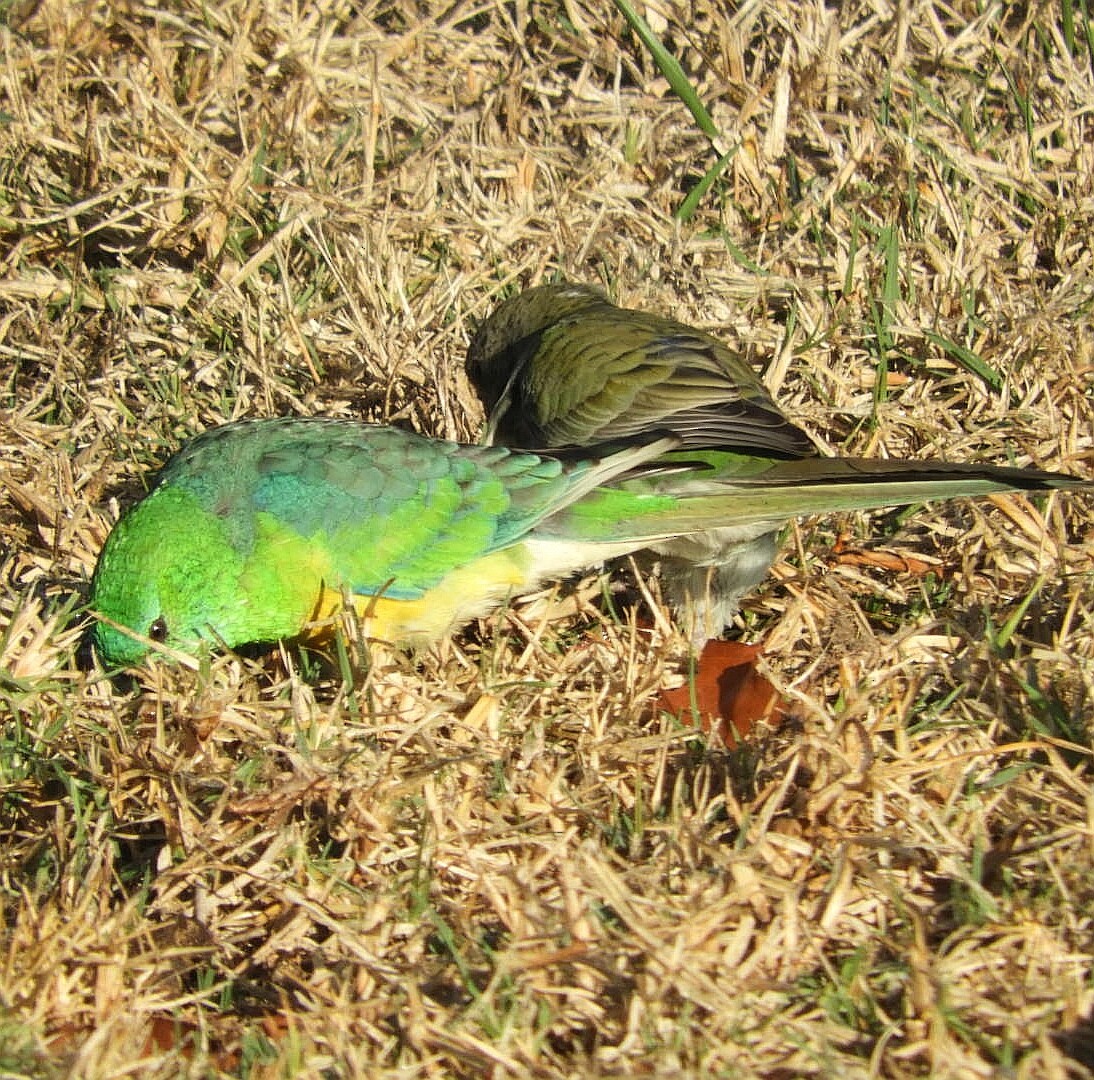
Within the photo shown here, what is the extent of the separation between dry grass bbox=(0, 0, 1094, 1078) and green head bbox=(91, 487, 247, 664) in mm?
124

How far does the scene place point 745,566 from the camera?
12.2ft

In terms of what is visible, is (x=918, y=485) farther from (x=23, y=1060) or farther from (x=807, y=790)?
(x=23, y=1060)

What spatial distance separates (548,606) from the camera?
376 cm

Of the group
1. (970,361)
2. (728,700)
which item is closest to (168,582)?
(728,700)

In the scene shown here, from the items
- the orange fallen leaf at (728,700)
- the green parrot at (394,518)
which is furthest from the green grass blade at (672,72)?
the orange fallen leaf at (728,700)

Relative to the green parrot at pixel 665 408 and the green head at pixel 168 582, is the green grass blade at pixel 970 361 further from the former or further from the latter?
the green head at pixel 168 582

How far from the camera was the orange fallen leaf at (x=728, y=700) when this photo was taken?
325 centimetres

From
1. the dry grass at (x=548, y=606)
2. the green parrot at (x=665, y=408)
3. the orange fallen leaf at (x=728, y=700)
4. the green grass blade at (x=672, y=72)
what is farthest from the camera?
the green grass blade at (x=672, y=72)

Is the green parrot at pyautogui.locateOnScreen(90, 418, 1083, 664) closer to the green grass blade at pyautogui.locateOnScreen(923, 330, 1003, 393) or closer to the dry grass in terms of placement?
the dry grass

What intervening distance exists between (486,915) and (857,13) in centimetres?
377

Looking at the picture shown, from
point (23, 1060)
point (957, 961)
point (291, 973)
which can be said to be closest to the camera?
point (23, 1060)

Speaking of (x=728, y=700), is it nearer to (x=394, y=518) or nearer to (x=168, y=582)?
(x=394, y=518)

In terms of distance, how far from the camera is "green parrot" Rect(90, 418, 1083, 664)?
3307 mm

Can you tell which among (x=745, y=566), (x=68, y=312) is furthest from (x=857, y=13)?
(x=68, y=312)
